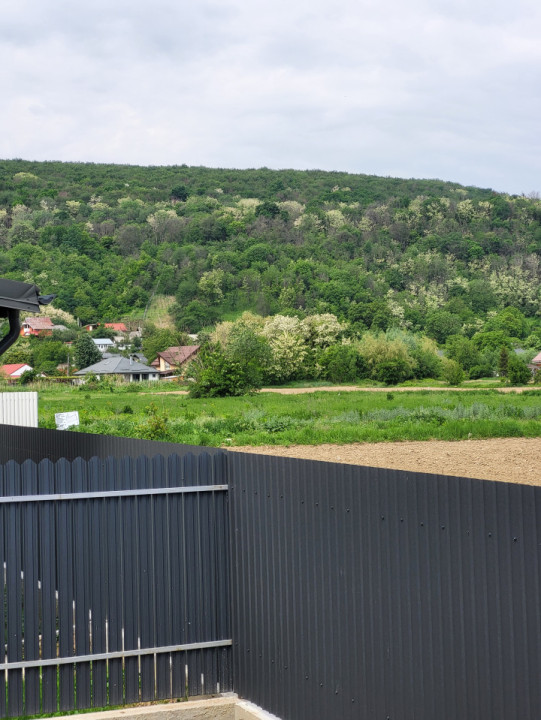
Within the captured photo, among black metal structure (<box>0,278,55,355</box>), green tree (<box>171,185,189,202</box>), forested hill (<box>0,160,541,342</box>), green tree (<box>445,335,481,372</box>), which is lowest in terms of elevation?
green tree (<box>445,335,481,372</box>)

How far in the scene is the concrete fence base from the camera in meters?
6.15

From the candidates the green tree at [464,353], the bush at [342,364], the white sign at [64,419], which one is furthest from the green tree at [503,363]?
the white sign at [64,419]

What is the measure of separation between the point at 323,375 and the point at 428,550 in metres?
83.8

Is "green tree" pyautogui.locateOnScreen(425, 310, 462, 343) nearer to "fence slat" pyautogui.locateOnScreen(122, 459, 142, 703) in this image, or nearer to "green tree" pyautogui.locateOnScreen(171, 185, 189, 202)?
"green tree" pyautogui.locateOnScreen(171, 185, 189, 202)

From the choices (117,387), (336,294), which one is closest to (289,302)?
(336,294)

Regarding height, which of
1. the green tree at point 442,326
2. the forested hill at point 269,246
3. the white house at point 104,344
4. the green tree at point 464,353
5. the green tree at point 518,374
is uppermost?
the forested hill at point 269,246

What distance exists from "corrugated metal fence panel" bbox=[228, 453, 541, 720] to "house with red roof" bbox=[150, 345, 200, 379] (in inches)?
4024

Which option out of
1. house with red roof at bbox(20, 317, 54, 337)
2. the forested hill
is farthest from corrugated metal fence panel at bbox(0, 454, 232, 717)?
house with red roof at bbox(20, 317, 54, 337)

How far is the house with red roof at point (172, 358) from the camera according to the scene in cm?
11144

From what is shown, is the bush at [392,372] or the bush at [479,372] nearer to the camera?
the bush at [392,372]

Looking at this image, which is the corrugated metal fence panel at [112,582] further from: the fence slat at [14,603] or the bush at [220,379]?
the bush at [220,379]

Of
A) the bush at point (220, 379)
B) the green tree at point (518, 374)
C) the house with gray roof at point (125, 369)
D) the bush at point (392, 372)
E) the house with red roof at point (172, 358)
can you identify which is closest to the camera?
the bush at point (220, 379)

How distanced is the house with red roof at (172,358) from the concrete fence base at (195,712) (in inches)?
Result: 4020

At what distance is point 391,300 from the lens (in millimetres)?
134625
